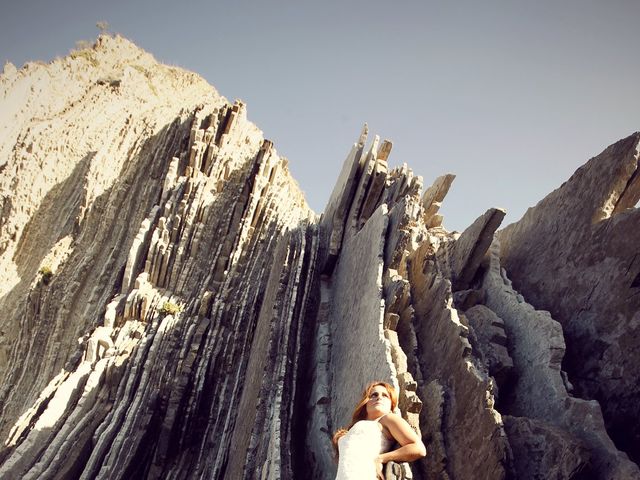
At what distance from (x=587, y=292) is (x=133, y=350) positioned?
12.7 m

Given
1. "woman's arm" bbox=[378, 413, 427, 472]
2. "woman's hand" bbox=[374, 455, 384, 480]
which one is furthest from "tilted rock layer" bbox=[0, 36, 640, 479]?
"woman's hand" bbox=[374, 455, 384, 480]

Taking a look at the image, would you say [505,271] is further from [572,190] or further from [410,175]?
[410,175]

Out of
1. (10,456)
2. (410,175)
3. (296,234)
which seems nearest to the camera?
(10,456)

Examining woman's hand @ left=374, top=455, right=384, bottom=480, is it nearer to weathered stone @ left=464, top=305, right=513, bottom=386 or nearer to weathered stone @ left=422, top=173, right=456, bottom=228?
weathered stone @ left=464, top=305, right=513, bottom=386

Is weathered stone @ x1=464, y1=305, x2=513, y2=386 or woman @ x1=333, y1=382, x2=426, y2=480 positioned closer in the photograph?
woman @ x1=333, y1=382, x2=426, y2=480

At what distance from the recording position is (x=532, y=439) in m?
6.95

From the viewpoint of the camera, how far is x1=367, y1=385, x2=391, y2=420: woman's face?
5.12 m

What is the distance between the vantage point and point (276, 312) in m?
12.1

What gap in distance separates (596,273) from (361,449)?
7327mm

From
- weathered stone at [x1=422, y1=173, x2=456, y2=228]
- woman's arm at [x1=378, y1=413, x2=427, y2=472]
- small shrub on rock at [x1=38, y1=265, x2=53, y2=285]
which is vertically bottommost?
woman's arm at [x1=378, y1=413, x2=427, y2=472]

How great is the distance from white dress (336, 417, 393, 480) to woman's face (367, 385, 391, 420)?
3.6 inches

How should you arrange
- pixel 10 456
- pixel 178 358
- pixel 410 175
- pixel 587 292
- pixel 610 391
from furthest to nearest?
pixel 178 358 < pixel 410 175 < pixel 10 456 < pixel 587 292 < pixel 610 391

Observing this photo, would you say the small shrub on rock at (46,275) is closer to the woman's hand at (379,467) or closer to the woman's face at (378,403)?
the woman's face at (378,403)

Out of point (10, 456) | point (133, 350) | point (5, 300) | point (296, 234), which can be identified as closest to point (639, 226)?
point (296, 234)
